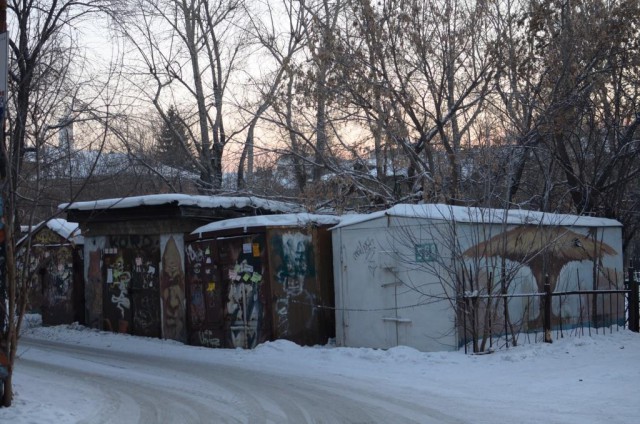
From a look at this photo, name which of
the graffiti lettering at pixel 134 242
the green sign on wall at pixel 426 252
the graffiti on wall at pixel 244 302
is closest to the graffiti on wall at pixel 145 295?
the graffiti lettering at pixel 134 242

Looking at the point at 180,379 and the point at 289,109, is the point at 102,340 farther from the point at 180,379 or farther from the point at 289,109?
the point at 289,109

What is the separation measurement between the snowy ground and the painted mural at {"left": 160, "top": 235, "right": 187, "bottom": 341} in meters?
1.40

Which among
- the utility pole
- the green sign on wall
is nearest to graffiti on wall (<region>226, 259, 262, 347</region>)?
the green sign on wall

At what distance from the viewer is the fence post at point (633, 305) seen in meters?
13.4

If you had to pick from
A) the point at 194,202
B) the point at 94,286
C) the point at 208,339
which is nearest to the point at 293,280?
the point at 208,339

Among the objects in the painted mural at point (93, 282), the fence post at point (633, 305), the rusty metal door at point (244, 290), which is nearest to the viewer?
the fence post at point (633, 305)

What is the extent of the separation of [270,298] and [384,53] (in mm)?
6855

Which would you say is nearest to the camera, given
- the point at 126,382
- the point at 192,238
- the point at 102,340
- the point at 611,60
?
the point at 126,382

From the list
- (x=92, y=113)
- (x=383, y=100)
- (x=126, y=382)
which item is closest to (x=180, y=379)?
(x=126, y=382)

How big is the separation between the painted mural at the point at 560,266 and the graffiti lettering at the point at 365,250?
1.74 m

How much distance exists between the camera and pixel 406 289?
1251cm

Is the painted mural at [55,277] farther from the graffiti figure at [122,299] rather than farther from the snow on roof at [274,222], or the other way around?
the snow on roof at [274,222]

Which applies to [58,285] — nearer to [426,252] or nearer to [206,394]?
[206,394]

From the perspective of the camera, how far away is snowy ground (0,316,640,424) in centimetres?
798
